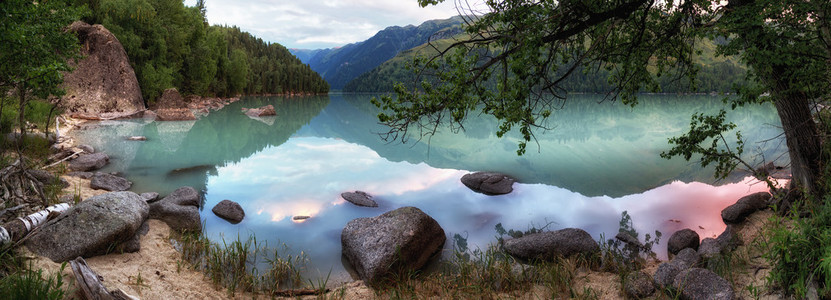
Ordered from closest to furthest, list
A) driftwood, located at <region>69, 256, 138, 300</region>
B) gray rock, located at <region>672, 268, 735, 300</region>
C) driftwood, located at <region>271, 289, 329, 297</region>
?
driftwood, located at <region>69, 256, 138, 300</region>, gray rock, located at <region>672, 268, 735, 300</region>, driftwood, located at <region>271, 289, 329, 297</region>

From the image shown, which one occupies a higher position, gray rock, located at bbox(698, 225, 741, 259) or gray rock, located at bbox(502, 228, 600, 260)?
gray rock, located at bbox(698, 225, 741, 259)

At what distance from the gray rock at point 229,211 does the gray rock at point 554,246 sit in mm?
7363

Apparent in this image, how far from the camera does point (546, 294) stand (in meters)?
6.43

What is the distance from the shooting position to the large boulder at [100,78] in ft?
122

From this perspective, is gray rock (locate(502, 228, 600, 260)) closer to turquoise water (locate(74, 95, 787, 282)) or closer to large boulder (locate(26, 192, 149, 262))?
turquoise water (locate(74, 95, 787, 282))

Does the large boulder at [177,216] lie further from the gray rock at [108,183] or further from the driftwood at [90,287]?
the driftwood at [90,287]

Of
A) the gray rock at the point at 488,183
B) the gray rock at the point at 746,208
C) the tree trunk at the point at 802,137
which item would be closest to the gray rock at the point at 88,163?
the gray rock at the point at 488,183

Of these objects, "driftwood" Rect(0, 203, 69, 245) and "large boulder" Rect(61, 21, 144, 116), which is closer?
"driftwood" Rect(0, 203, 69, 245)

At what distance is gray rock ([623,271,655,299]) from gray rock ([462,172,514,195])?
7.34m

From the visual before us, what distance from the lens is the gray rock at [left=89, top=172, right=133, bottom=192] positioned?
12000mm

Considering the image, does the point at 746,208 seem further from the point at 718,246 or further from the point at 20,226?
the point at 20,226

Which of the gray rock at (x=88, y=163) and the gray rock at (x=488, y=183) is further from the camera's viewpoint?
the gray rock at (x=88, y=163)

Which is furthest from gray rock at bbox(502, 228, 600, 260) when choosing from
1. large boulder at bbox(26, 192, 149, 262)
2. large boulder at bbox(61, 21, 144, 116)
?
large boulder at bbox(61, 21, 144, 116)

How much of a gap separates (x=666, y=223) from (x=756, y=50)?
21.7 ft
